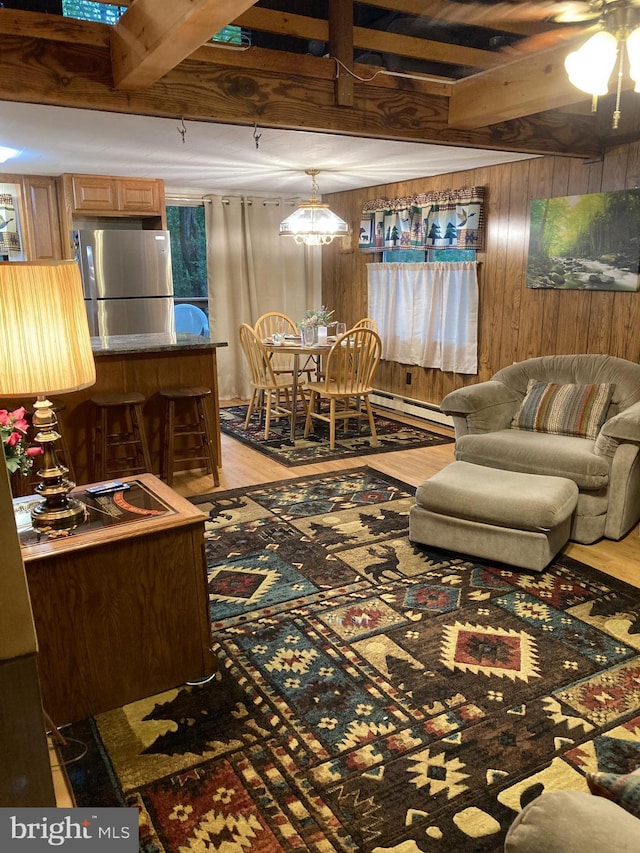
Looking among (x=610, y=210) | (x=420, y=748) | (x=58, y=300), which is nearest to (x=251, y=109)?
(x=58, y=300)

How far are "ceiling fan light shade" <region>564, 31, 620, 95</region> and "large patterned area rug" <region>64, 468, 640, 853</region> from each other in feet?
6.56

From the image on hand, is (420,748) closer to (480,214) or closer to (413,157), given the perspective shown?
(413,157)

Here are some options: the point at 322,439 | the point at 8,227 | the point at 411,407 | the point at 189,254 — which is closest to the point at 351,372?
the point at 322,439

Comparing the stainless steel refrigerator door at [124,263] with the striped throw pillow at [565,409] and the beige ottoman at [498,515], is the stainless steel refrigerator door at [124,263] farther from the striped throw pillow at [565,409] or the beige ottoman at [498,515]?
the beige ottoman at [498,515]

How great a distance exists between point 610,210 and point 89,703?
13.5ft

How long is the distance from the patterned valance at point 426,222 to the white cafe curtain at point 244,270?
1.05 metres

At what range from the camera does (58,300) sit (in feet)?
5.93

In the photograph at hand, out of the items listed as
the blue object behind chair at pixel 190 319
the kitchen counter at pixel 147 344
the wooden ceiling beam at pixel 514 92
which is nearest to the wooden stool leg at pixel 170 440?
the kitchen counter at pixel 147 344

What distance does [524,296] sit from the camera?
16.9 feet

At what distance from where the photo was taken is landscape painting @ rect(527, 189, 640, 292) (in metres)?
4.21

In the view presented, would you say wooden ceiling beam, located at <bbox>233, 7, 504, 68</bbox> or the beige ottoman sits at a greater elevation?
wooden ceiling beam, located at <bbox>233, 7, 504, 68</bbox>

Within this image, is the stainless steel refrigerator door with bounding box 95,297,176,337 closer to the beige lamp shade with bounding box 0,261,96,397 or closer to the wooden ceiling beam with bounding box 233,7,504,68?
the wooden ceiling beam with bounding box 233,7,504,68

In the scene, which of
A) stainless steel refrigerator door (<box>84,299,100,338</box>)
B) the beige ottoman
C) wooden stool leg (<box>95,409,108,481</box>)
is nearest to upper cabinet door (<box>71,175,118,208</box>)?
stainless steel refrigerator door (<box>84,299,100,338</box>)

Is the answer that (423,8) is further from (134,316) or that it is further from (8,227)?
(8,227)
